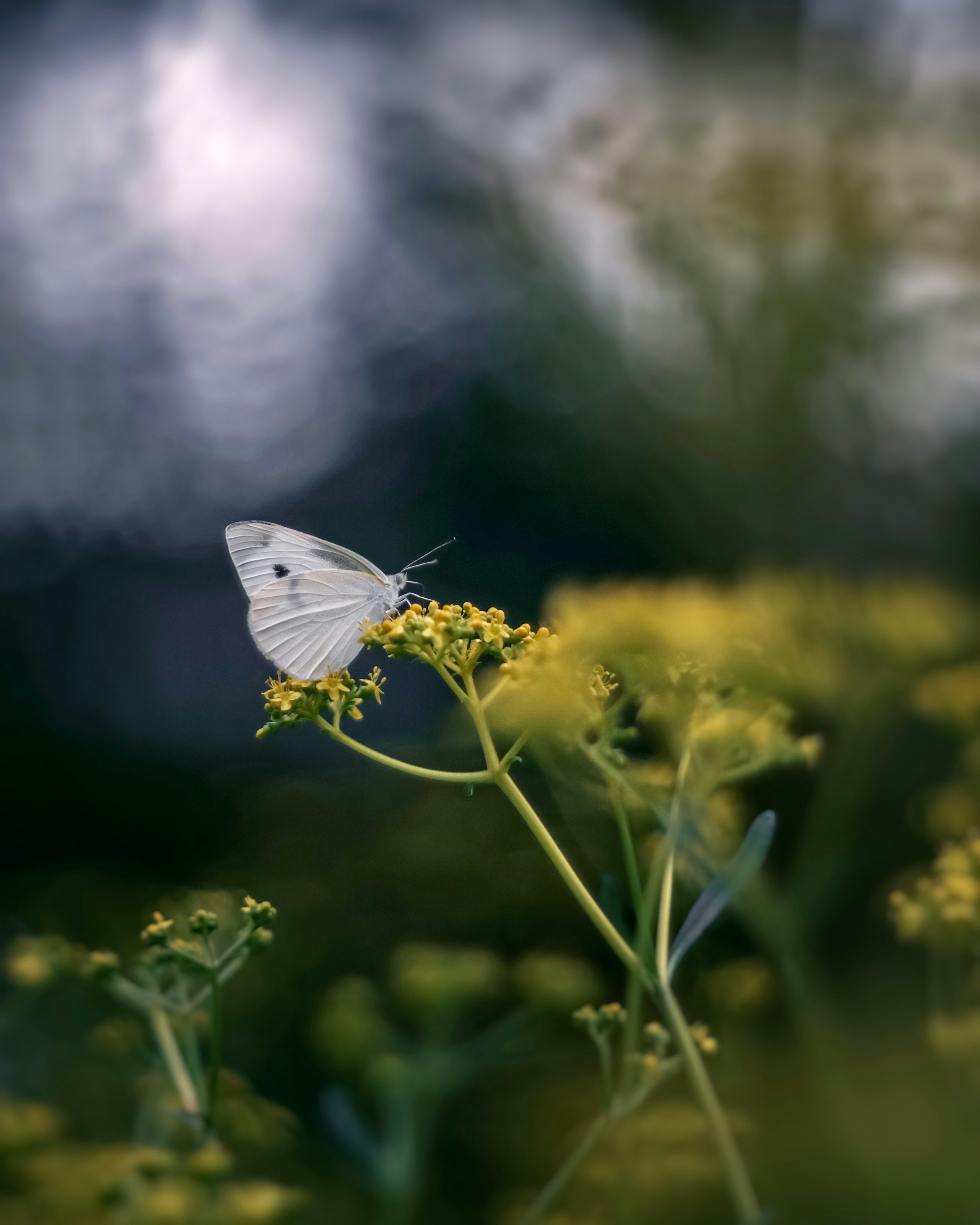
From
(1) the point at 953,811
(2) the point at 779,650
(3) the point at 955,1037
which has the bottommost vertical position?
(3) the point at 955,1037

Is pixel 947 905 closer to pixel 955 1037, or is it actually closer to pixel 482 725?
pixel 955 1037

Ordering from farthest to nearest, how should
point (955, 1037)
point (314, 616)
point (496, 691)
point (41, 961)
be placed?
point (314, 616), point (41, 961), point (496, 691), point (955, 1037)

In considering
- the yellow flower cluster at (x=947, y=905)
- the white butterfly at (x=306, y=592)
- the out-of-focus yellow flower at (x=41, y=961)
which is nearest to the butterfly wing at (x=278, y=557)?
the white butterfly at (x=306, y=592)

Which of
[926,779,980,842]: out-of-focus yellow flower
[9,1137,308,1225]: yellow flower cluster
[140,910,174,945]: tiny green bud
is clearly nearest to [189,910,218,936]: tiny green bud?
[140,910,174,945]: tiny green bud

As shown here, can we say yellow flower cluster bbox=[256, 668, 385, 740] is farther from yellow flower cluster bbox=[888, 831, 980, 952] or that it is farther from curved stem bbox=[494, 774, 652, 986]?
yellow flower cluster bbox=[888, 831, 980, 952]

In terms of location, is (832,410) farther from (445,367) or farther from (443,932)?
(445,367)

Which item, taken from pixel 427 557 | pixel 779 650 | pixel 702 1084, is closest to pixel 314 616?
pixel 427 557

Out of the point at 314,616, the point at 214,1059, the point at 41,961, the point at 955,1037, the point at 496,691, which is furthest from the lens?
the point at 314,616

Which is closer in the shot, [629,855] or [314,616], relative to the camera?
[629,855]
